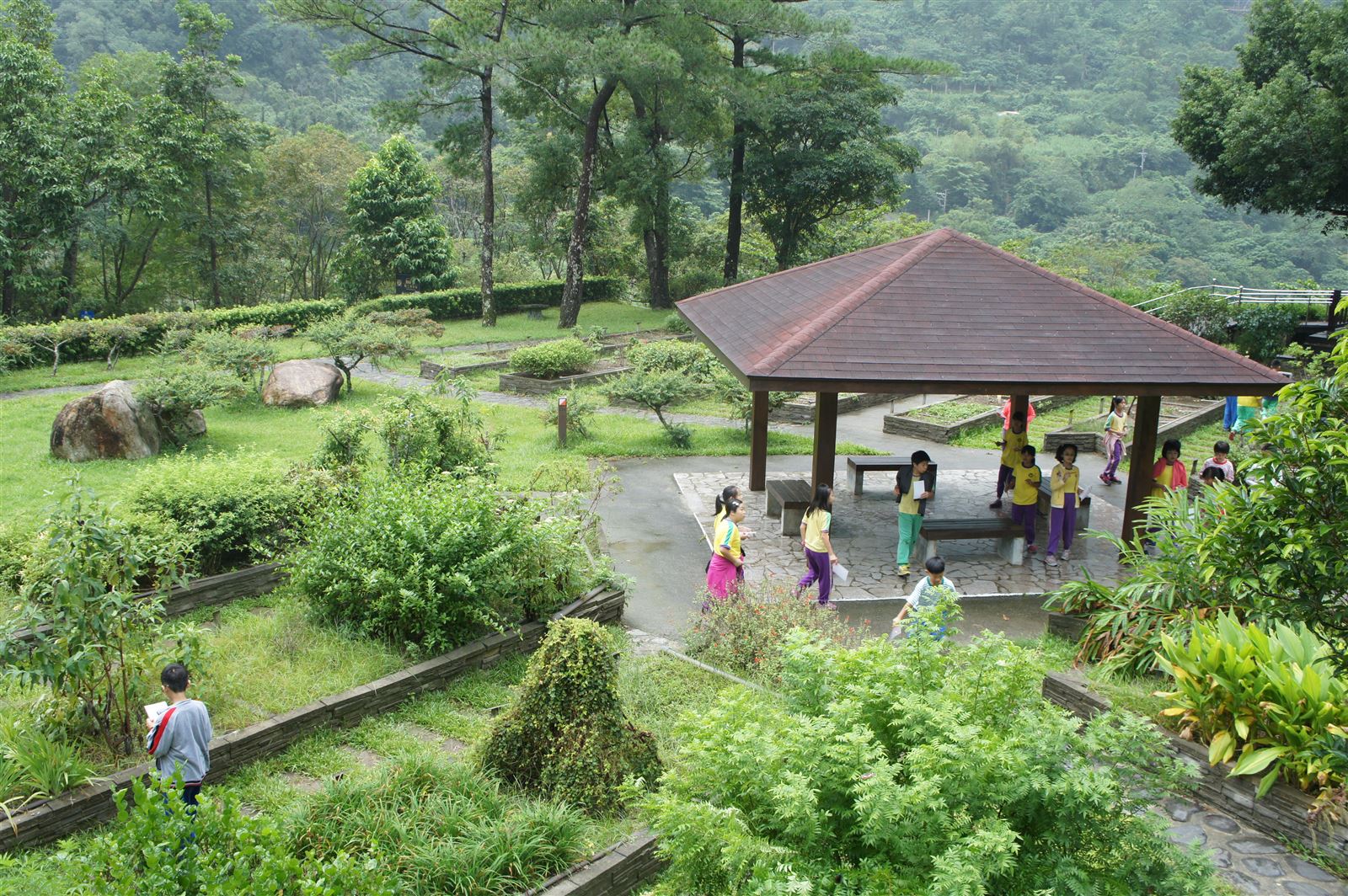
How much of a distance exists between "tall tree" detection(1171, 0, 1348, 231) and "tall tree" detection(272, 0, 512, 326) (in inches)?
738

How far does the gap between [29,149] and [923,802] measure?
100.0 ft

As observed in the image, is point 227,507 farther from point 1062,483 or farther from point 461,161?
point 461,161

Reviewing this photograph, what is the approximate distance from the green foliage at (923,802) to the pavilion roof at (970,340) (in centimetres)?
605

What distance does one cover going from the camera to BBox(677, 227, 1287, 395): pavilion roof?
405 inches

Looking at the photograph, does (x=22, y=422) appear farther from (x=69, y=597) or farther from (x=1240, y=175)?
(x=1240, y=175)

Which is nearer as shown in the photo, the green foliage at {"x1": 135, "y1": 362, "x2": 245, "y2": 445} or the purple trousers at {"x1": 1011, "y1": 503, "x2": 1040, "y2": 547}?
the purple trousers at {"x1": 1011, "y1": 503, "x2": 1040, "y2": 547}

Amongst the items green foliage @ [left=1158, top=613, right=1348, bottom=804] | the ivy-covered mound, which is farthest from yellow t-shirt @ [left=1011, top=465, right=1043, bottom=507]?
the ivy-covered mound

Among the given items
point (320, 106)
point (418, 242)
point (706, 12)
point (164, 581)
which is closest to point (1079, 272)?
point (706, 12)

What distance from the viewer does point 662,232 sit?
35594 millimetres

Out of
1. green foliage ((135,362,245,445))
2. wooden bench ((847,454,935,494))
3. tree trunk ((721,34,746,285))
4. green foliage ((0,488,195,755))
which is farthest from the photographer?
tree trunk ((721,34,746,285))

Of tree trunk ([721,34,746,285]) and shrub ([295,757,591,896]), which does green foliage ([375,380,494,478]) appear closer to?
shrub ([295,757,591,896])

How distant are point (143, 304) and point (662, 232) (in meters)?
19.3

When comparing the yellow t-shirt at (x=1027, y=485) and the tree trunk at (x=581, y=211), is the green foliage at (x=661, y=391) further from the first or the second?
the tree trunk at (x=581, y=211)

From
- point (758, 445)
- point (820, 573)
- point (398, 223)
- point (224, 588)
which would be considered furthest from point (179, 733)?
point (398, 223)
